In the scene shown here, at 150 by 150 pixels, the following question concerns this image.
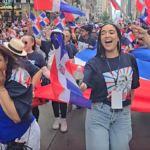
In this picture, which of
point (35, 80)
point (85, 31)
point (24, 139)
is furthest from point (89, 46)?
point (24, 139)

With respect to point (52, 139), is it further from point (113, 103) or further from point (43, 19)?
point (43, 19)

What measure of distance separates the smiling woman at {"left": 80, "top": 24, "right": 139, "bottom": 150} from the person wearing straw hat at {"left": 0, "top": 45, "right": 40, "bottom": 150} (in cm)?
58

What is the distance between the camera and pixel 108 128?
7.70 feet

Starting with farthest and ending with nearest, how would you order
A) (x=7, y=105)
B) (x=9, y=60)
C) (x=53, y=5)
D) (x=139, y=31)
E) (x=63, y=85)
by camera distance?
(x=53, y=5), (x=139, y=31), (x=63, y=85), (x=9, y=60), (x=7, y=105)

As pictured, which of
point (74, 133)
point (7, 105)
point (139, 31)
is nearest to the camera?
point (7, 105)

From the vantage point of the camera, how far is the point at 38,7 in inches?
179

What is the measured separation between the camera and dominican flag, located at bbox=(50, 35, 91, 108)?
2.18 metres

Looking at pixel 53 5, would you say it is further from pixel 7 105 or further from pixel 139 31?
pixel 7 105

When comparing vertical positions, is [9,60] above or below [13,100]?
above

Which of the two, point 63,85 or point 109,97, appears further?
point 109,97

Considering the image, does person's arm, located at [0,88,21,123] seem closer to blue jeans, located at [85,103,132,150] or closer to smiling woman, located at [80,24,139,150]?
smiling woman, located at [80,24,139,150]

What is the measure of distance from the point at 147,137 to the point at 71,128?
1.34 metres

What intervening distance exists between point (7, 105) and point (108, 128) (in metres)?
1.05

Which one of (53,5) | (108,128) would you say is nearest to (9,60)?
(108,128)
